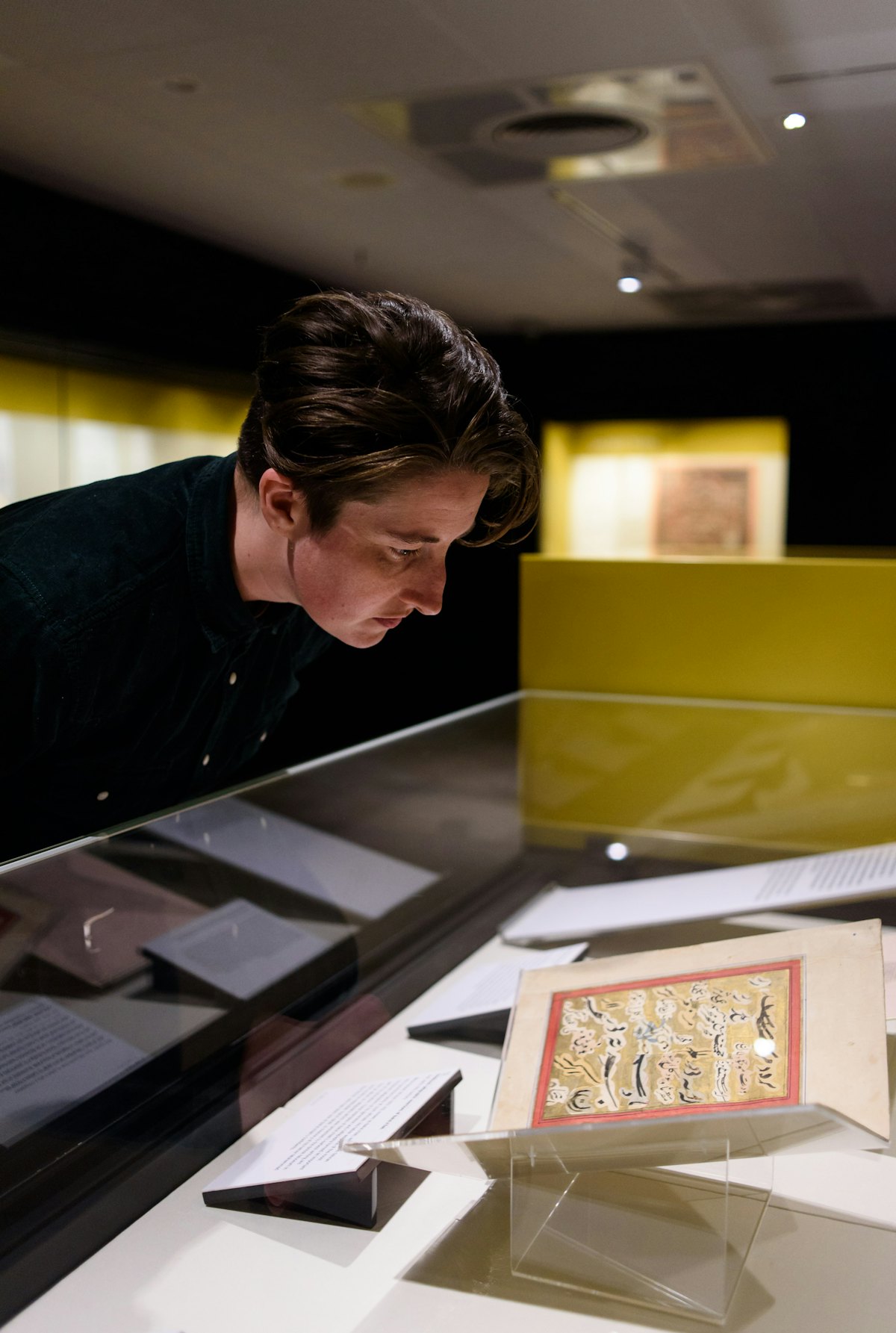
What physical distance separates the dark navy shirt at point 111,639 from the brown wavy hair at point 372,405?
190 mm

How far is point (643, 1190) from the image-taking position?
3.61ft

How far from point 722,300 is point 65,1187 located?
1937 millimetres

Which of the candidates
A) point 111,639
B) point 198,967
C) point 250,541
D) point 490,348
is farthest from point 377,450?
point 490,348

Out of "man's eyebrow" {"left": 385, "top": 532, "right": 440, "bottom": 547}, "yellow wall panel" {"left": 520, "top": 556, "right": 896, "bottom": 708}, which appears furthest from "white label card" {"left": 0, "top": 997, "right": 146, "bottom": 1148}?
"yellow wall panel" {"left": 520, "top": 556, "right": 896, "bottom": 708}

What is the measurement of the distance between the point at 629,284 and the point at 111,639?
139 centimetres

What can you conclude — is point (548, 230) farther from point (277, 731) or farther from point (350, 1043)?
point (350, 1043)

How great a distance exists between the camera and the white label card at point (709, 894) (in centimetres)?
167

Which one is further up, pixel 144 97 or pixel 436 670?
pixel 144 97

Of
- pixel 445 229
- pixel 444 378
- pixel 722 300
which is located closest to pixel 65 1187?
pixel 444 378

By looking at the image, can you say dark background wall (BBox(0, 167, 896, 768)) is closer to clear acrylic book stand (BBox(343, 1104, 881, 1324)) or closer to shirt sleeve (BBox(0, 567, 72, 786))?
shirt sleeve (BBox(0, 567, 72, 786))

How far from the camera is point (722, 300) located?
2.24m

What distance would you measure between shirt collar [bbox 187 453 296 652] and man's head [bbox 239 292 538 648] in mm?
62

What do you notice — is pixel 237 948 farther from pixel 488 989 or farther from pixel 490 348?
pixel 490 348

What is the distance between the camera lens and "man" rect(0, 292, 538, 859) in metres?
1.11
